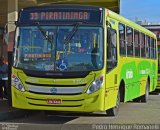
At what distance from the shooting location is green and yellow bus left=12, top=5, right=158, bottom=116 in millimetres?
11984

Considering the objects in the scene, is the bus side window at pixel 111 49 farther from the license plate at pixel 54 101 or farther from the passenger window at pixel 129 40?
the passenger window at pixel 129 40

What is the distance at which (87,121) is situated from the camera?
42.8ft

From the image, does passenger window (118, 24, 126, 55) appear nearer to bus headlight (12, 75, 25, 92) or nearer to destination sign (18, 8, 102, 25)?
destination sign (18, 8, 102, 25)

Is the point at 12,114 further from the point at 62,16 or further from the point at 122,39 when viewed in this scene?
the point at 122,39

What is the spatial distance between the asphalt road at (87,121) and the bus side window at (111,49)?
4.90 feet

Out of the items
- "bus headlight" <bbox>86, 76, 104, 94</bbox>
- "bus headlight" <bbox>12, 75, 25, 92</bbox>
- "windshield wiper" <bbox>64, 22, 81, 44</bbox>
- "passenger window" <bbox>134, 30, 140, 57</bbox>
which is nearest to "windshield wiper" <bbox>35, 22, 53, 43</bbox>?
"windshield wiper" <bbox>64, 22, 81, 44</bbox>

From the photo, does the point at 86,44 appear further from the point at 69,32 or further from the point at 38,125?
the point at 38,125

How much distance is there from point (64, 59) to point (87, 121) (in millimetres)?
1971

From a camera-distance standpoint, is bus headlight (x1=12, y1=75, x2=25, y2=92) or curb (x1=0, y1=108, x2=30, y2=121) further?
curb (x1=0, y1=108, x2=30, y2=121)

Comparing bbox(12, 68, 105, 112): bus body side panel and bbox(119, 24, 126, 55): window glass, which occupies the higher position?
bbox(119, 24, 126, 55): window glass

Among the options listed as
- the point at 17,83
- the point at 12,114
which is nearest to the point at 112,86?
the point at 17,83

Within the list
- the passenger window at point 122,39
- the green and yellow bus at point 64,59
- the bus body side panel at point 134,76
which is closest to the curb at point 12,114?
the green and yellow bus at point 64,59

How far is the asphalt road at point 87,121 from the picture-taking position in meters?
11.9

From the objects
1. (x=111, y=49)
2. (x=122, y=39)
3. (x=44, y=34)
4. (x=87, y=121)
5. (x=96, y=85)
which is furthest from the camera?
(x=122, y=39)
